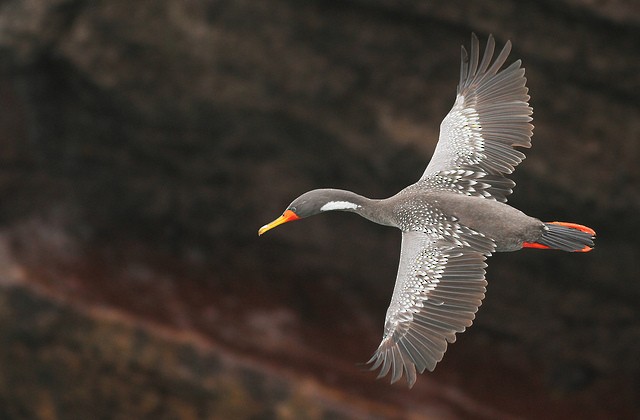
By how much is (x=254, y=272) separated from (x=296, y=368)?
1.81 metres

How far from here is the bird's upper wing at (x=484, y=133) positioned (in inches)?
277

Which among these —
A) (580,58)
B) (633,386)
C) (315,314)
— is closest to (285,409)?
(315,314)

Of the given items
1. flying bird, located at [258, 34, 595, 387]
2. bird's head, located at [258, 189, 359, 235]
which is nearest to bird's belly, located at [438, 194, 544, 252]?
flying bird, located at [258, 34, 595, 387]

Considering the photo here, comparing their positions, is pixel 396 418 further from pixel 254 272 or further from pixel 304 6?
pixel 304 6

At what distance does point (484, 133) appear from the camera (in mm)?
7227

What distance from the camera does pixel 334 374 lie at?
38.8 ft

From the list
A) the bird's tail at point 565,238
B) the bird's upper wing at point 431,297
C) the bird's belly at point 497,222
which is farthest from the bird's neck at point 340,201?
the bird's tail at point 565,238

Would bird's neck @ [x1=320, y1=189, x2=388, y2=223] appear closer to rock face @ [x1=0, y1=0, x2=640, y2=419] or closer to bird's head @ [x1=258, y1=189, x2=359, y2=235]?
bird's head @ [x1=258, y1=189, x2=359, y2=235]

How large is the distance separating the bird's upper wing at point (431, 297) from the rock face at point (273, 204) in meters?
3.77

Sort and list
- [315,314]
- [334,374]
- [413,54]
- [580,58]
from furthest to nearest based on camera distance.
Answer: [315,314] < [334,374] < [413,54] < [580,58]

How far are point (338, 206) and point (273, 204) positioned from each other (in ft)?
18.7

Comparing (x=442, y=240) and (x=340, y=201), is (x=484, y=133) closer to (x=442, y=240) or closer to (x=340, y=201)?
(x=442, y=240)

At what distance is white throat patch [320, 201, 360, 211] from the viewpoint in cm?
655

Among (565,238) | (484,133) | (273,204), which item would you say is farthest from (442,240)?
(273,204)
